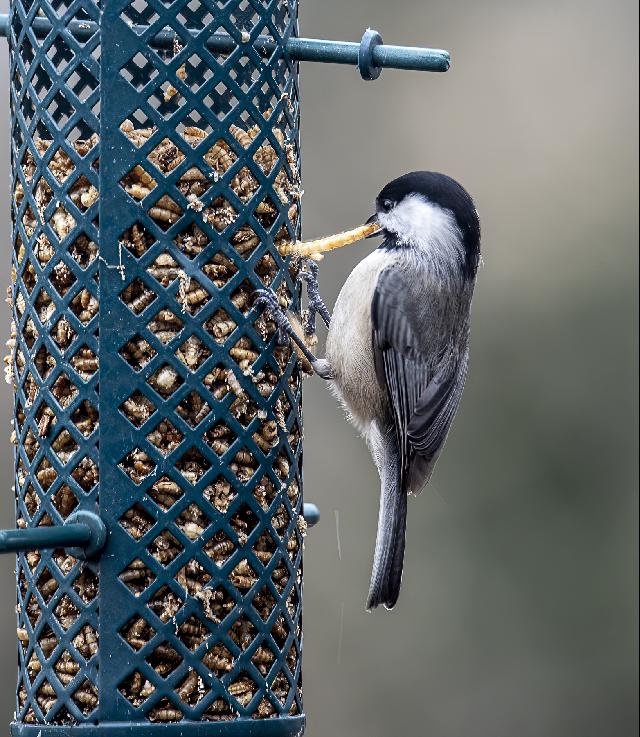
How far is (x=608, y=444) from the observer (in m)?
7.82

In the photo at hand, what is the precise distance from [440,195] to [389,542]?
36.0 inches

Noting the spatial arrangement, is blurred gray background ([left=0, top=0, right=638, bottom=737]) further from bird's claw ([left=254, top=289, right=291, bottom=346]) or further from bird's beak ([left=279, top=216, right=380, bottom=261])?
bird's claw ([left=254, top=289, right=291, bottom=346])

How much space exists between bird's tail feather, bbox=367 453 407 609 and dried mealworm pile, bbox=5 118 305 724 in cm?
56

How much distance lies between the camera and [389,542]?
3.84m

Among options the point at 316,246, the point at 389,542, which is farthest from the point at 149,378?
the point at 389,542

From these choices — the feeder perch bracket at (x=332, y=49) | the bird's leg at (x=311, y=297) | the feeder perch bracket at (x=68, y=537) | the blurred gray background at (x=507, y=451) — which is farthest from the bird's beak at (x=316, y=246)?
the blurred gray background at (x=507, y=451)

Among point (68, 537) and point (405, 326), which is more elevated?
point (405, 326)

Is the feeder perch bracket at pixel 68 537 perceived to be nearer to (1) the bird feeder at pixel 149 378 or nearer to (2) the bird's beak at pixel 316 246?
(1) the bird feeder at pixel 149 378

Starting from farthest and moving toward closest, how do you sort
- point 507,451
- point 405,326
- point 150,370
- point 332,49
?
1. point 507,451
2. point 405,326
3. point 332,49
4. point 150,370

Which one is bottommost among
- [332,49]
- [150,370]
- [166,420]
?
[166,420]

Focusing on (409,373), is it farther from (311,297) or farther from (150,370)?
(150,370)

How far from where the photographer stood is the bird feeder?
119 inches

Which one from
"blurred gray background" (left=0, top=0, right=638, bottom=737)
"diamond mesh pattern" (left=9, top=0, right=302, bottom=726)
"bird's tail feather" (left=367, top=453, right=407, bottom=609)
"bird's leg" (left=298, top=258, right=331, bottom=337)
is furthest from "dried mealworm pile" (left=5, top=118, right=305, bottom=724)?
"blurred gray background" (left=0, top=0, right=638, bottom=737)

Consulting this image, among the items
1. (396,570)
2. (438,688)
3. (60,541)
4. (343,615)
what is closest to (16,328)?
(60,541)
